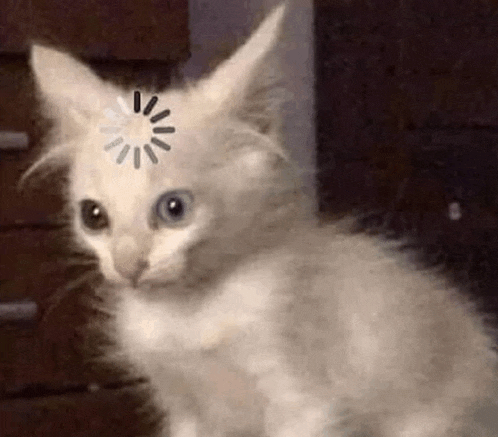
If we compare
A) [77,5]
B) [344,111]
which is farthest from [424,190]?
[77,5]

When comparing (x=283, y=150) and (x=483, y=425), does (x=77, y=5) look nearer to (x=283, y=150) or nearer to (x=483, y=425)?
(x=283, y=150)

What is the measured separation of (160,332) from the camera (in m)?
0.66

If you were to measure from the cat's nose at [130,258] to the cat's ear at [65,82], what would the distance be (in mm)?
105

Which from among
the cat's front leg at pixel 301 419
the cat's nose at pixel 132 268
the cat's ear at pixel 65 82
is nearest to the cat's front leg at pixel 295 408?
the cat's front leg at pixel 301 419

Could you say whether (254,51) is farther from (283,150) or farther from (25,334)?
(25,334)

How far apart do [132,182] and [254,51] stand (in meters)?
0.13

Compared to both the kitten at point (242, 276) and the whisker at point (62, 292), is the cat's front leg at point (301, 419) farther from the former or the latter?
→ the whisker at point (62, 292)

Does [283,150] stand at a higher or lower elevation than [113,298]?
higher

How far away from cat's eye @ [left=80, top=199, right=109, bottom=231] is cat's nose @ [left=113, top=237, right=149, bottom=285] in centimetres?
3

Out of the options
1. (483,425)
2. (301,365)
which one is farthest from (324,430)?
(483,425)

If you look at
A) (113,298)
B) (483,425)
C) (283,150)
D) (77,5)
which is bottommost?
(483,425)

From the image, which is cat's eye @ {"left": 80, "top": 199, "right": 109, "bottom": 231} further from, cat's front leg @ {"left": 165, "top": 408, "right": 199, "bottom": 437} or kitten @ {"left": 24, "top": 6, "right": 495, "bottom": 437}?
cat's front leg @ {"left": 165, "top": 408, "right": 199, "bottom": 437}

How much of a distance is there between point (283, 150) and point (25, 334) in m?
0.23

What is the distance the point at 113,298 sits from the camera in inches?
25.8
